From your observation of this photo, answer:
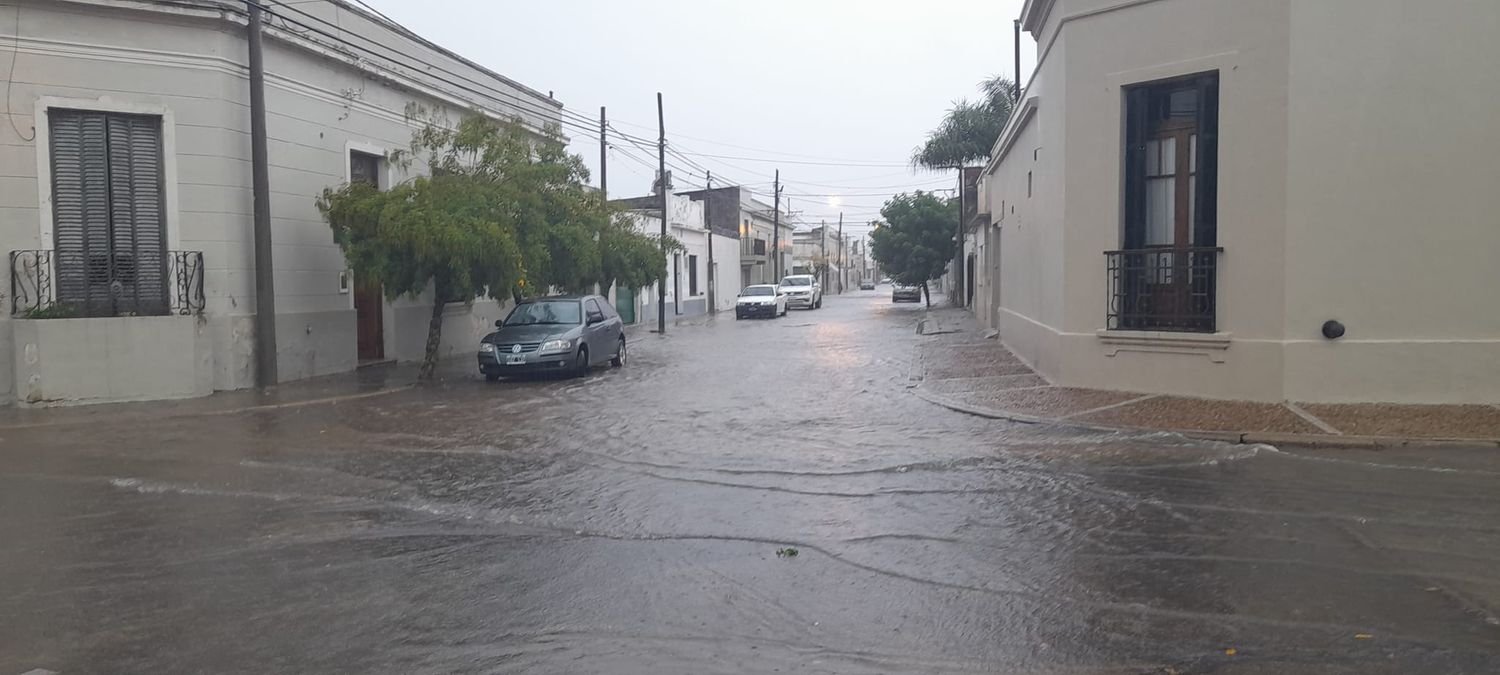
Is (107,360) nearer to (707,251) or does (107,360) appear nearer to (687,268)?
(687,268)

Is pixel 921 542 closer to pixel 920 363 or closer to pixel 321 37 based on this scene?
pixel 920 363

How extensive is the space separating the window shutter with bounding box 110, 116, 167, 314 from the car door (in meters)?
6.56

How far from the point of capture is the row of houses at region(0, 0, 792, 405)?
1434 cm

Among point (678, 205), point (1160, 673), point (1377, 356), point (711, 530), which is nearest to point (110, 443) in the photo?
point (711, 530)

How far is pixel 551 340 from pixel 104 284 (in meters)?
6.53

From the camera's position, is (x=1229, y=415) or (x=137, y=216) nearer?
(x=1229, y=415)

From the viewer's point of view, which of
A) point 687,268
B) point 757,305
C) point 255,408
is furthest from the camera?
point 687,268

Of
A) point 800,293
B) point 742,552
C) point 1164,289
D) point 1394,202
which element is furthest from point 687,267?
point 742,552

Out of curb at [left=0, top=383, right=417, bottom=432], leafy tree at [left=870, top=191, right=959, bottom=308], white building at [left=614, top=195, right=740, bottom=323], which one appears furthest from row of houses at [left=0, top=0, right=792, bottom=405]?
leafy tree at [left=870, top=191, right=959, bottom=308]

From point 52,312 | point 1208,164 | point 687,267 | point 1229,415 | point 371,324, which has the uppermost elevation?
point 1208,164

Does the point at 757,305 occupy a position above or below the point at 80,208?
below

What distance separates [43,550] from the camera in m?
6.84

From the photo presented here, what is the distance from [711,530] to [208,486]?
15.9ft

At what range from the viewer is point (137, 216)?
15227 millimetres
